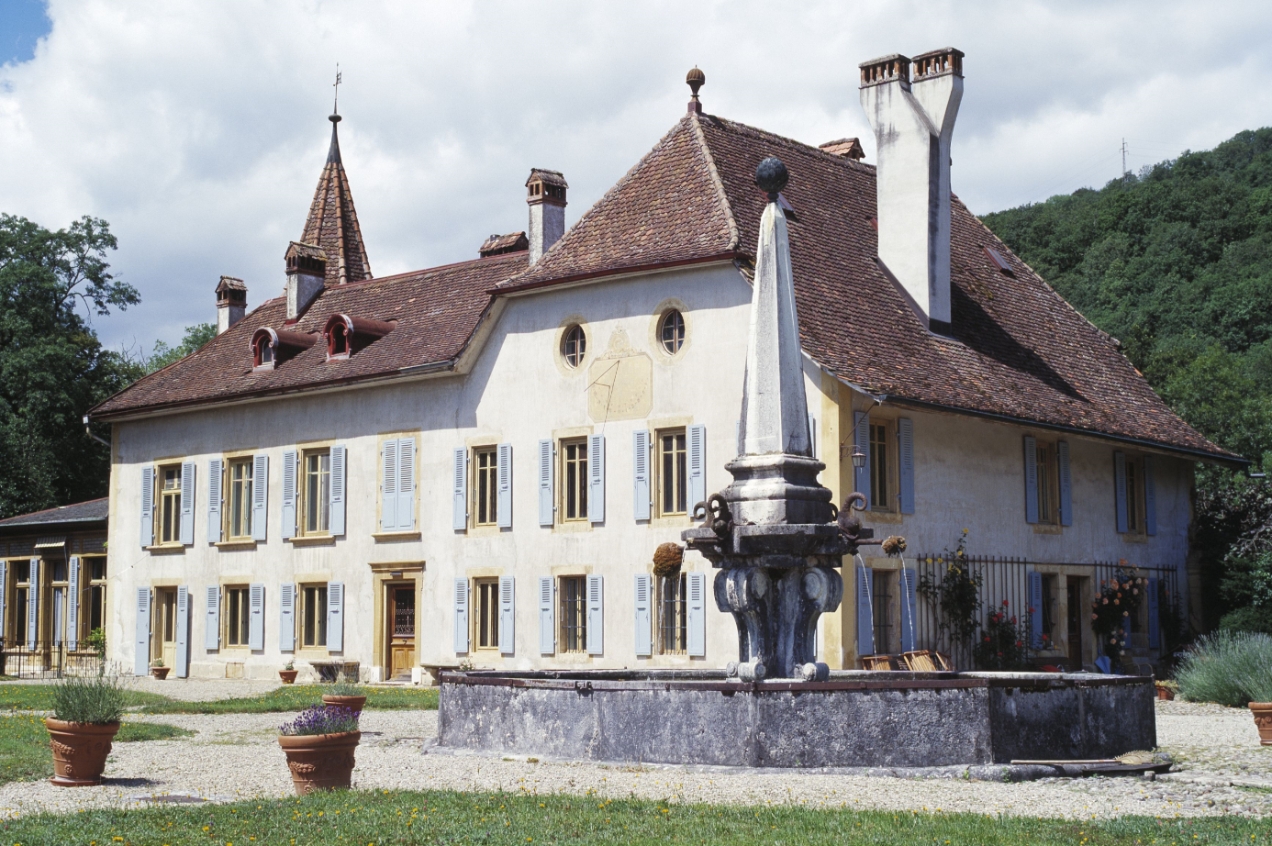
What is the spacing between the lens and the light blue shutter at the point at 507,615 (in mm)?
25750

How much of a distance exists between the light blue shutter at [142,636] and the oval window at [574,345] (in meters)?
11.3

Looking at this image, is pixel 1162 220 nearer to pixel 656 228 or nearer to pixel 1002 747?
pixel 656 228

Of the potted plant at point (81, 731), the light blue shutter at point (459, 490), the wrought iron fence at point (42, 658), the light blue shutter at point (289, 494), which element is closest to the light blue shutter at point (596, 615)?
the light blue shutter at point (459, 490)

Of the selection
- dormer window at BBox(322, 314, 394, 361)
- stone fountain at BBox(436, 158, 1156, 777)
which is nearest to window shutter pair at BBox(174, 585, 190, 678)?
dormer window at BBox(322, 314, 394, 361)

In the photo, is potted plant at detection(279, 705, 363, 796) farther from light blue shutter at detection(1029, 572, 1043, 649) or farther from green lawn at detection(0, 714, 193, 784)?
light blue shutter at detection(1029, 572, 1043, 649)

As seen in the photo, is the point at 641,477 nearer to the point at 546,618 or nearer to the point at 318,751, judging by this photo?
the point at 546,618

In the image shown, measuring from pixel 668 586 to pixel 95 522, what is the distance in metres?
15.8

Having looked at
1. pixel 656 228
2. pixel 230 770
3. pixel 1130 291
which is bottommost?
pixel 230 770

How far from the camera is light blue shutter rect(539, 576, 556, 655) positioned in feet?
82.7

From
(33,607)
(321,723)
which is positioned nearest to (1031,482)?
(321,723)

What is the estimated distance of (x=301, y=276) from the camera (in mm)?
34094

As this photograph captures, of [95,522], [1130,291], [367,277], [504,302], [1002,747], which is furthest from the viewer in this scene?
[1130,291]

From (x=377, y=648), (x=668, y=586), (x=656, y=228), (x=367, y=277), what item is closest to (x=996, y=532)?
(x=668, y=586)

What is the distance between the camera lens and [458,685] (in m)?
13.9
